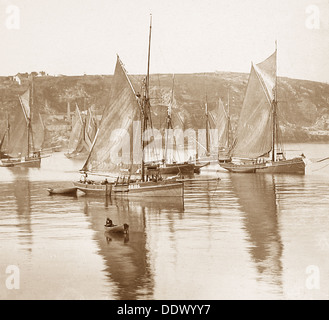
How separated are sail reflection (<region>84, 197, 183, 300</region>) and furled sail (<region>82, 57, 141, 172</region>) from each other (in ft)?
6.16

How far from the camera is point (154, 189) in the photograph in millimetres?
27266

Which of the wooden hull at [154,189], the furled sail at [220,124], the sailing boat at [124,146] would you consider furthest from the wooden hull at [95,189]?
the furled sail at [220,124]

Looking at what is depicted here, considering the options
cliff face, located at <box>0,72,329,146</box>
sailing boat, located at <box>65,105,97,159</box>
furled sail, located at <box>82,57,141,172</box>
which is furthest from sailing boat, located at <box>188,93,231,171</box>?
furled sail, located at <box>82,57,141,172</box>

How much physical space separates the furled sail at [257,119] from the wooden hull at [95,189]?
54.6 ft

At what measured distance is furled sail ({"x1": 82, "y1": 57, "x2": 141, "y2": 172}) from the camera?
2869 cm

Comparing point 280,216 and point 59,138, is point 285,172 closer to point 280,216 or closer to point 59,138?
point 280,216

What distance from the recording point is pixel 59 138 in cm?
7925

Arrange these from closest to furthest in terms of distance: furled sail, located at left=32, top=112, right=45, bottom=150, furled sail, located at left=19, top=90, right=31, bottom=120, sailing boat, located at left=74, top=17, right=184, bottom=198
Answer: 1. sailing boat, located at left=74, top=17, right=184, bottom=198
2. furled sail, located at left=19, top=90, right=31, bottom=120
3. furled sail, located at left=32, top=112, right=45, bottom=150

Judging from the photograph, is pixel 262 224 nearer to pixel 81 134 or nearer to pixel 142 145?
pixel 142 145

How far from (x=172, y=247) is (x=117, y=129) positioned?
38.6 ft

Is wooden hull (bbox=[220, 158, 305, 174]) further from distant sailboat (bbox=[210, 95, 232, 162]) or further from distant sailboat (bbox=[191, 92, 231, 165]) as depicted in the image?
distant sailboat (bbox=[210, 95, 232, 162])

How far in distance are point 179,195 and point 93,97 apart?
156 ft

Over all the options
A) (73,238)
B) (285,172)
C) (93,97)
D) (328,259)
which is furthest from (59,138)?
(328,259)

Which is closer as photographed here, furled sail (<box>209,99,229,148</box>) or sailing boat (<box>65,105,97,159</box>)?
furled sail (<box>209,99,229,148</box>)
